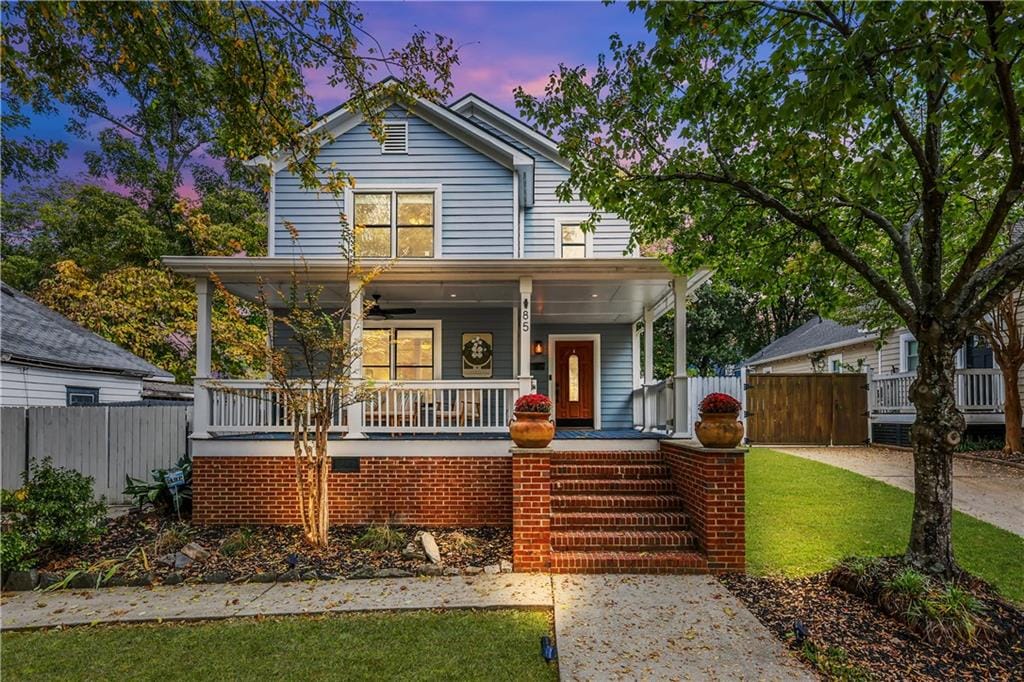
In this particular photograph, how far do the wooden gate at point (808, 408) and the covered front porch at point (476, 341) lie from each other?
491cm

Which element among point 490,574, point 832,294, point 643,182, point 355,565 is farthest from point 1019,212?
point 355,565

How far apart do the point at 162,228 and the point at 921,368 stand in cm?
2041

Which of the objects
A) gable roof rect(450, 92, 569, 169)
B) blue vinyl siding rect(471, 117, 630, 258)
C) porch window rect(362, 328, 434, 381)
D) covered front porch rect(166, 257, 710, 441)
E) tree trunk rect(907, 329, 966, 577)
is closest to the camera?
→ tree trunk rect(907, 329, 966, 577)

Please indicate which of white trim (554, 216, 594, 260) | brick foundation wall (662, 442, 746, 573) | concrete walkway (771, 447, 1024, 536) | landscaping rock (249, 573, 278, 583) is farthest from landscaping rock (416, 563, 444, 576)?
white trim (554, 216, 594, 260)

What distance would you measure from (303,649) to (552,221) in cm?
957

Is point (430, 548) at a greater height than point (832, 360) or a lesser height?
lesser

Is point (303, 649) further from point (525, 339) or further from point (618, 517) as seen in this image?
point (525, 339)

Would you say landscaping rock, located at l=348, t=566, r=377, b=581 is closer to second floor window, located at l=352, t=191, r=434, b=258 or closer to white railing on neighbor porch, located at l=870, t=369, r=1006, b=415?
second floor window, located at l=352, t=191, r=434, b=258

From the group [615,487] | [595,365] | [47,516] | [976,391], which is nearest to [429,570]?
[615,487]

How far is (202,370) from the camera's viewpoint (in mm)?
7324

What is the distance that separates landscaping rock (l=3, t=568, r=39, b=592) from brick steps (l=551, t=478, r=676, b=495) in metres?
5.63

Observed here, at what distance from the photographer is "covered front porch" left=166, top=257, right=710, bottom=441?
7391mm

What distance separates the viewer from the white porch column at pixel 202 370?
7.23 meters

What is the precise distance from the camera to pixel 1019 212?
22.8 ft
